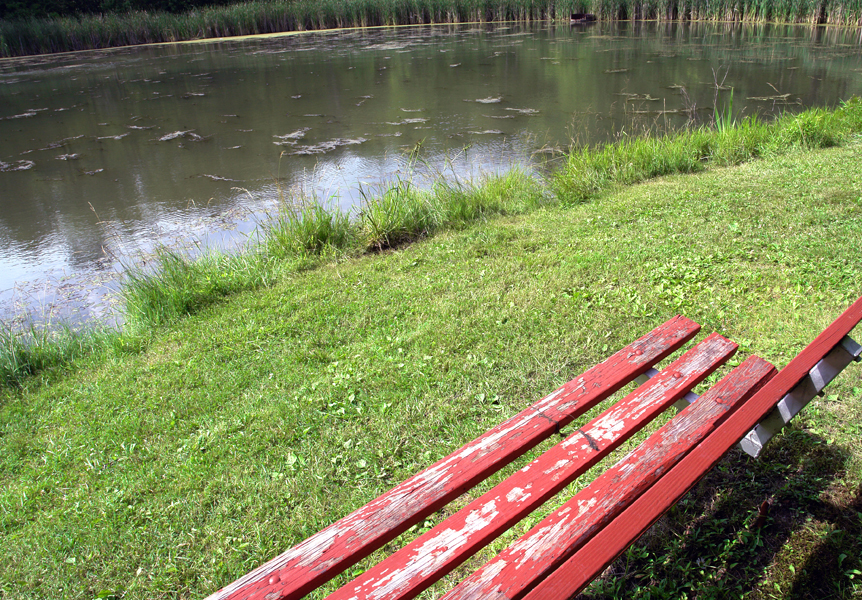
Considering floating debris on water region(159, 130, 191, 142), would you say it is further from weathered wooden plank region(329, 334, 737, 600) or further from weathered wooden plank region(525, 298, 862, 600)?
weathered wooden plank region(525, 298, 862, 600)

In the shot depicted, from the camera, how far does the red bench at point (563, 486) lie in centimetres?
144

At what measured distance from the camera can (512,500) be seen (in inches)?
65.2

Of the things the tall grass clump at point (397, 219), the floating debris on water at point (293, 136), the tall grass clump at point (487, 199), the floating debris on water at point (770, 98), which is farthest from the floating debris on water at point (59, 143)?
the floating debris on water at point (770, 98)

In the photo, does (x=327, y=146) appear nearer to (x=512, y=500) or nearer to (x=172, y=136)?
(x=172, y=136)

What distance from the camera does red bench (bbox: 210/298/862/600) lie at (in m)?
1.44

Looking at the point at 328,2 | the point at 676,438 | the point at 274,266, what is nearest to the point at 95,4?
the point at 328,2

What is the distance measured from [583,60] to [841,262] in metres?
16.8

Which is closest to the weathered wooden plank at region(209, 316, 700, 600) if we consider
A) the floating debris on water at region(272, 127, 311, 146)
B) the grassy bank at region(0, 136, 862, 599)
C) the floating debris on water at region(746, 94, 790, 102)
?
the grassy bank at region(0, 136, 862, 599)

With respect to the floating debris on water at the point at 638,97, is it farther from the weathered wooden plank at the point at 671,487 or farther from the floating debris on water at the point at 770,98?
the weathered wooden plank at the point at 671,487

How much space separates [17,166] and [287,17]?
89.5ft

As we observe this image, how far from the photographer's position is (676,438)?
6.14ft

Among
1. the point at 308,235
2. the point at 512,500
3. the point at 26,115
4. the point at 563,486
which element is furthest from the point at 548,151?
the point at 26,115

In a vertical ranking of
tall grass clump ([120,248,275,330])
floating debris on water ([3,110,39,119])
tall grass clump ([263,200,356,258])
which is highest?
floating debris on water ([3,110,39,119])

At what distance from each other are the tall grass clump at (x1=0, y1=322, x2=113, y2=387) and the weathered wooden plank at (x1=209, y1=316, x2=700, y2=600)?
3884mm
